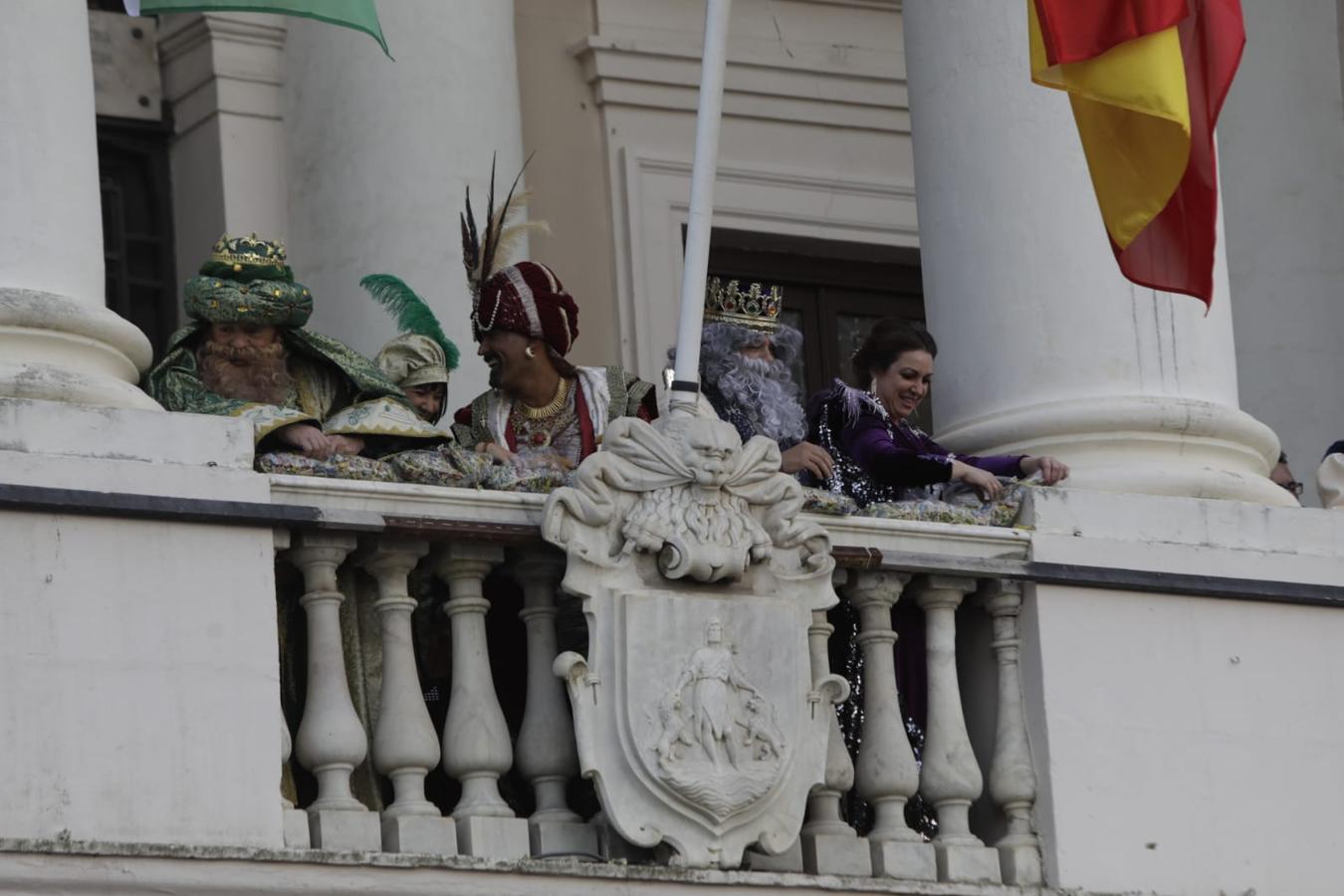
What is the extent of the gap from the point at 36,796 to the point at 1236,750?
12.9 feet

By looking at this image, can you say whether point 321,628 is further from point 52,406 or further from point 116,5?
point 116,5

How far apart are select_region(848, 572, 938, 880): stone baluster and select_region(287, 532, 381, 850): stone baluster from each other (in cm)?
161

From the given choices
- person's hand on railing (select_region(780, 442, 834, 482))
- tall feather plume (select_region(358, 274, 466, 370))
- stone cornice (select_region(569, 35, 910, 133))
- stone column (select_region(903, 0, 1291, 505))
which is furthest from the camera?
stone cornice (select_region(569, 35, 910, 133))

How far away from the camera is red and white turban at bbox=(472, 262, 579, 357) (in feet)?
38.8

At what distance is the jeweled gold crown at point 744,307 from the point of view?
41.0 feet

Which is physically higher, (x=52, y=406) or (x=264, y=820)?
(x=52, y=406)

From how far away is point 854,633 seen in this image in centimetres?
1176

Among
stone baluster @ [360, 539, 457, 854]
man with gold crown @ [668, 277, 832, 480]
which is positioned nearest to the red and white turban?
man with gold crown @ [668, 277, 832, 480]

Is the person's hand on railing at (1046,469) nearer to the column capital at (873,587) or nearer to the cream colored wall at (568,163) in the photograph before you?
the column capital at (873,587)

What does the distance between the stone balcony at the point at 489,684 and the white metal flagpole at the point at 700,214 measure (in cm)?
60

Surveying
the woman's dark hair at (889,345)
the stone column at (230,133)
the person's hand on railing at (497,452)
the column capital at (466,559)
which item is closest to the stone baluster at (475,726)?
the column capital at (466,559)

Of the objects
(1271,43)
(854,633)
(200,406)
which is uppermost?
(1271,43)

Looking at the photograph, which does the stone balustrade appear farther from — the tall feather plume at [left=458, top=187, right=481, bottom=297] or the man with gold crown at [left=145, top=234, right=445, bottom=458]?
the tall feather plume at [left=458, top=187, right=481, bottom=297]

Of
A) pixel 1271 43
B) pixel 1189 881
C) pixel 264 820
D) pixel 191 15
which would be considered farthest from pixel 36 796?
pixel 1271 43
